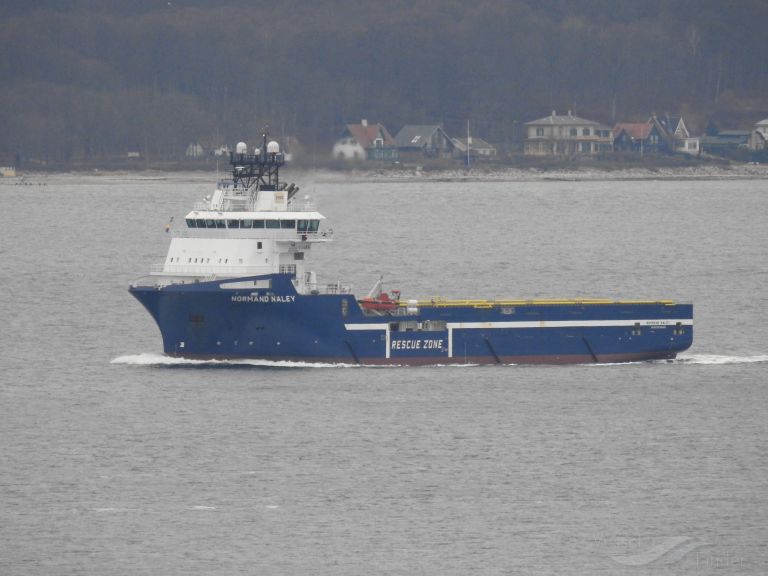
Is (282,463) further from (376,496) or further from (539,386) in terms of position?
(539,386)

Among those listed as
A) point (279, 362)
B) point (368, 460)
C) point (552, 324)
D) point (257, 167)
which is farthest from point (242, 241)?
point (368, 460)

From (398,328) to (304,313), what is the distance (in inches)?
148

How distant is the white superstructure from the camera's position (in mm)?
65438

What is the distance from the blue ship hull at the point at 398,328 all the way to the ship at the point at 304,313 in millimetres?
38

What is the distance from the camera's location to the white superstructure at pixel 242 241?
65438 mm

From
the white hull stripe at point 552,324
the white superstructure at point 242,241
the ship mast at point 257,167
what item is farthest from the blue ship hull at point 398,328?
→ the ship mast at point 257,167

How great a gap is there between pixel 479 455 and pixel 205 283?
15.9 meters

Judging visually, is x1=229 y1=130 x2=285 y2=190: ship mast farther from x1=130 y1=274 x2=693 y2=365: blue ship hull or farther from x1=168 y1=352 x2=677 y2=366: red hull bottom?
x1=168 y1=352 x2=677 y2=366: red hull bottom

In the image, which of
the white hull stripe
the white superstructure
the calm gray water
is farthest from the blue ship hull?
the white superstructure

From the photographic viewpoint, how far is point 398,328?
6531 centimetres

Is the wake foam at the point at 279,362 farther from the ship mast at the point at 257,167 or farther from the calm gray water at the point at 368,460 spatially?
the ship mast at the point at 257,167

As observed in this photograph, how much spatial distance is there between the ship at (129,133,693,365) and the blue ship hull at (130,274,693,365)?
38 millimetres

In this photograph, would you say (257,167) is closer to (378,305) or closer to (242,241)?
(242,241)

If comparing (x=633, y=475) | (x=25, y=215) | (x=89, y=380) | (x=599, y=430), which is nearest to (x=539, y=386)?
(x=599, y=430)
